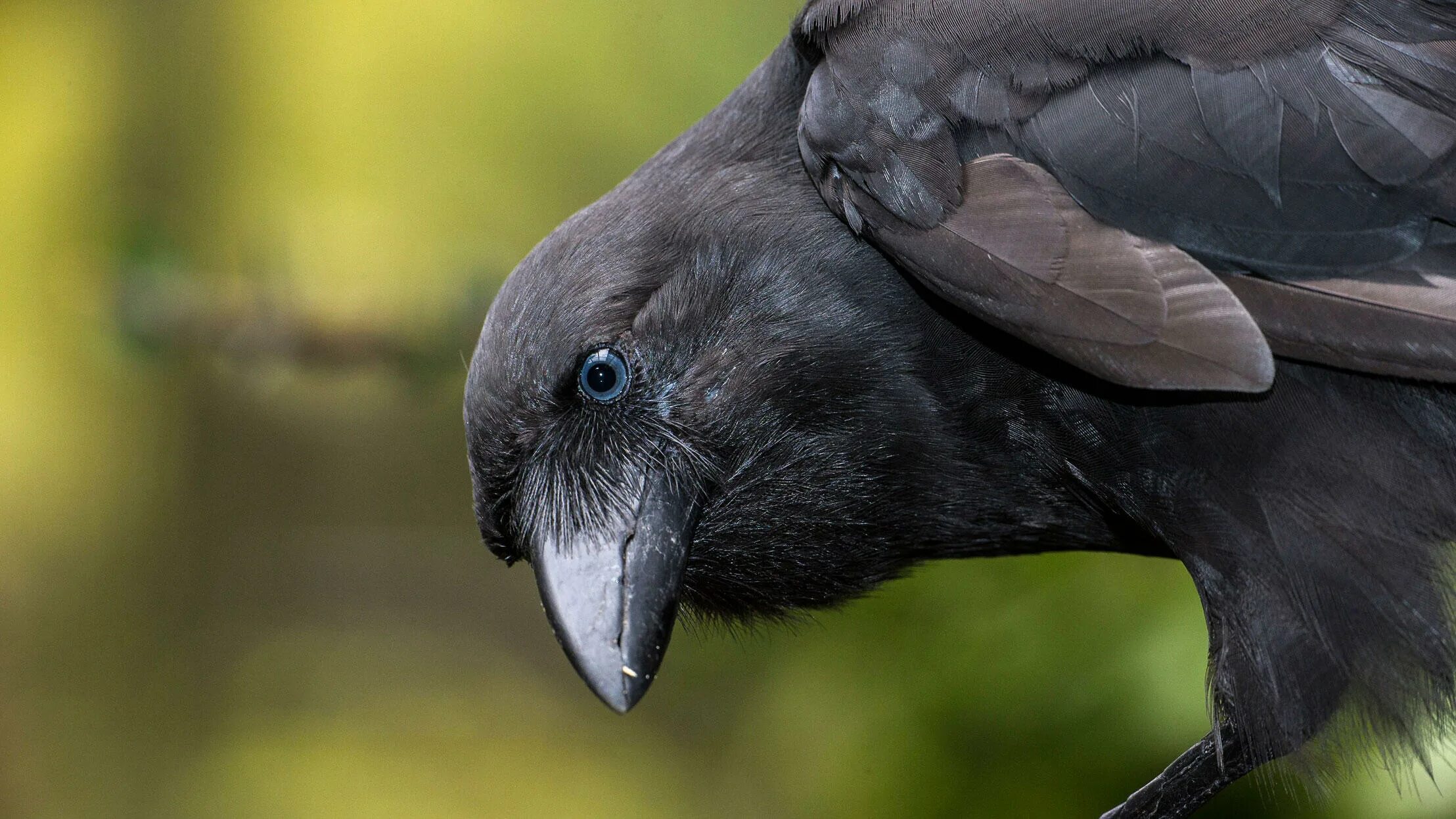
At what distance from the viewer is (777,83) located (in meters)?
2.23

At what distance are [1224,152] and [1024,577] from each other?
1714 mm

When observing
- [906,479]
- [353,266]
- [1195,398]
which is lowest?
[353,266]

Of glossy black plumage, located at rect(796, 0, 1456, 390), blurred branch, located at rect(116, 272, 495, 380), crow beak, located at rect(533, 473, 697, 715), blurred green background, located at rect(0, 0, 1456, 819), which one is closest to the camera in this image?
glossy black plumage, located at rect(796, 0, 1456, 390)

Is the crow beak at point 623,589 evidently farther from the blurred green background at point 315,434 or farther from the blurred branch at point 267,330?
the blurred branch at point 267,330

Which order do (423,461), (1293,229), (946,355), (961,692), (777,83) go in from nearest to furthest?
(1293,229) → (946,355) → (777,83) → (961,692) → (423,461)

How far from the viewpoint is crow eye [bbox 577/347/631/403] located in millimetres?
1952

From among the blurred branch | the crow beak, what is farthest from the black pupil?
the blurred branch

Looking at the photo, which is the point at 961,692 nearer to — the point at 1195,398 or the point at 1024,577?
the point at 1024,577

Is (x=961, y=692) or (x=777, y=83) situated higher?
(x=777, y=83)

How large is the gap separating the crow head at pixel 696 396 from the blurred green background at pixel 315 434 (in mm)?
1528

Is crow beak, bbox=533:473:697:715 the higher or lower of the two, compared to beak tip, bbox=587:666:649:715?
higher

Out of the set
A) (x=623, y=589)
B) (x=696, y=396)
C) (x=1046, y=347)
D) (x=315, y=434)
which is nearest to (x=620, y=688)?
(x=623, y=589)

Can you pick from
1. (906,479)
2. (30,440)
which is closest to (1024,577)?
(906,479)

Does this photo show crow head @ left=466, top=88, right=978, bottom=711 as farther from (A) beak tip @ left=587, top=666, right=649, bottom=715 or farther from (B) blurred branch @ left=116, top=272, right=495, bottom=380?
(B) blurred branch @ left=116, top=272, right=495, bottom=380
